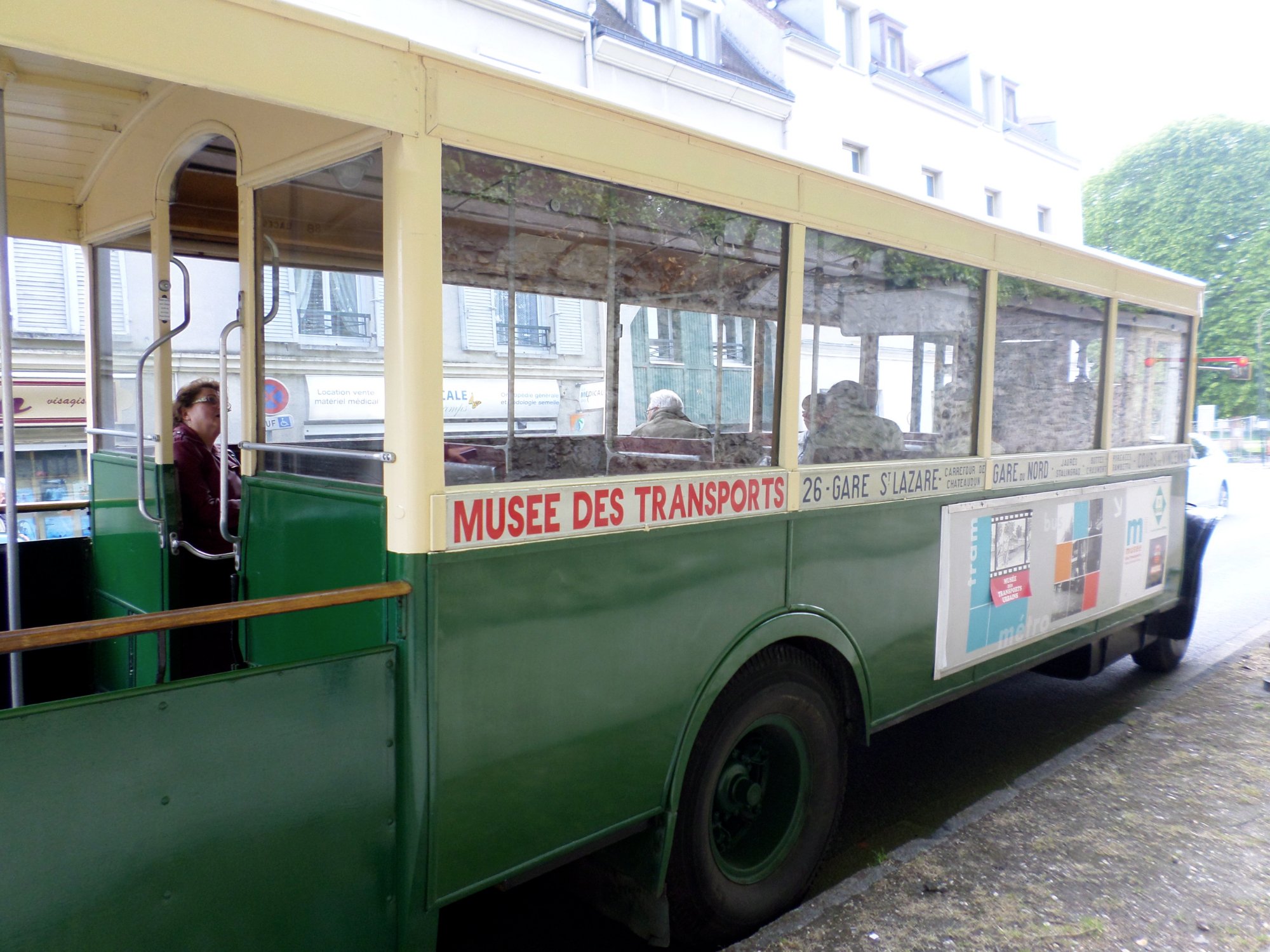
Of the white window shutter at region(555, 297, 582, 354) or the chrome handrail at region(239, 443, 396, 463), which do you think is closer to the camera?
the chrome handrail at region(239, 443, 396, 463)

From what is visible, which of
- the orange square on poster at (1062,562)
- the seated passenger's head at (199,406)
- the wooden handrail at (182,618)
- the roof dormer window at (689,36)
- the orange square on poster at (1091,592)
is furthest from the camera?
the roof dormer window at (689,36)

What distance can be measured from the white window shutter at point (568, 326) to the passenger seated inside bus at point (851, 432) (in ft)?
2.79

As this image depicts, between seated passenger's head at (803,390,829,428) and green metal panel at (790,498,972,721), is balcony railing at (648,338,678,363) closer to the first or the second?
seated passenger's head at (803,390,829,428)

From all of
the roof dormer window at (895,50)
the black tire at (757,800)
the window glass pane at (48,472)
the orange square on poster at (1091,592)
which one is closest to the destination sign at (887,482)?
the black tire at (757,800)

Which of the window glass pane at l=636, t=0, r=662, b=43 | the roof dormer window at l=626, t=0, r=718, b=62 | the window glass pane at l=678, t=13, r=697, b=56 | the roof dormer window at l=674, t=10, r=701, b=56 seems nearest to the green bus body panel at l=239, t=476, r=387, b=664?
the roof dormer window at l=626, t=0, r=718, b=62

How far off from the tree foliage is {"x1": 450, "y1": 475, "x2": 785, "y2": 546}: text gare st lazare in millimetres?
34764

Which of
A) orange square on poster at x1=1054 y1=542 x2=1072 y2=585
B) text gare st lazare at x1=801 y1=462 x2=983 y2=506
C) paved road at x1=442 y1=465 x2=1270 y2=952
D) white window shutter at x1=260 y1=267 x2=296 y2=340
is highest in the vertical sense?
white window shutter at x1=260 y1=267 x2=296 y2=340

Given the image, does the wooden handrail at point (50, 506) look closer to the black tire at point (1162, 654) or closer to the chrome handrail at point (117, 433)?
the chrome handrail at point (117, 433)

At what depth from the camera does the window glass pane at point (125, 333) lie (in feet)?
11.5

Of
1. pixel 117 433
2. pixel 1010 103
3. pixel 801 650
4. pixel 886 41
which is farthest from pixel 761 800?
pixel 1010 103

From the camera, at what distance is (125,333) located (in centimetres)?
368

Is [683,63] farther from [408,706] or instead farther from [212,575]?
[408,706]

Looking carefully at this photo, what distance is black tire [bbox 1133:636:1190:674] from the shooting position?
6289mm

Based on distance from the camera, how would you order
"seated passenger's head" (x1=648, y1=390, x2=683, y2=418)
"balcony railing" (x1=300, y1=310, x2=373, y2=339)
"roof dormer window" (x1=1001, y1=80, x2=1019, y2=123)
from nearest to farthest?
"balcony railing" (x1=300, y1=310, x2=373, y2=339), "seated passenger's head" (x1=648, y1=390, x2=683, y2=418), "roof dormer window" (x1=1001, y1=80, x2=1019, y2=123)
